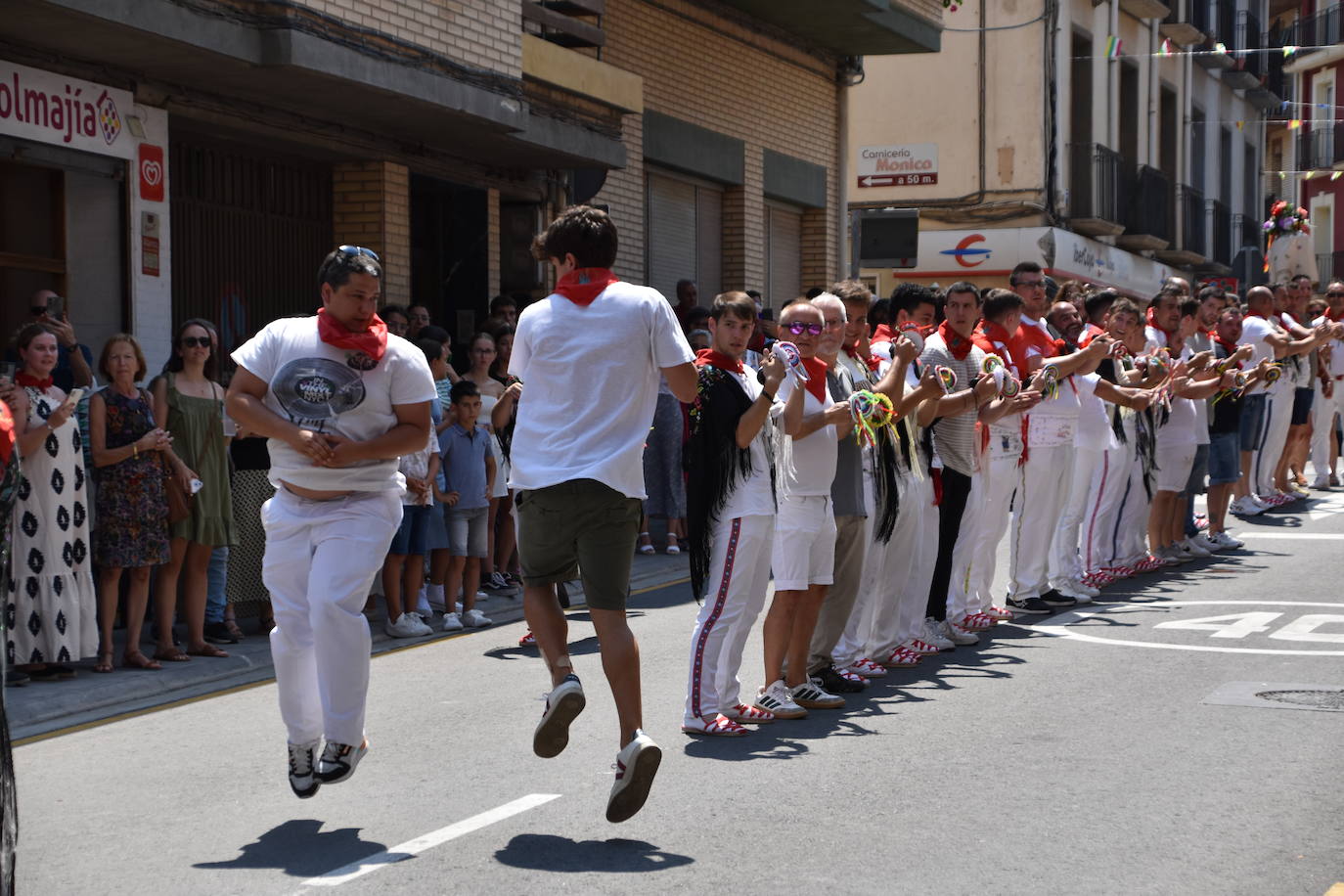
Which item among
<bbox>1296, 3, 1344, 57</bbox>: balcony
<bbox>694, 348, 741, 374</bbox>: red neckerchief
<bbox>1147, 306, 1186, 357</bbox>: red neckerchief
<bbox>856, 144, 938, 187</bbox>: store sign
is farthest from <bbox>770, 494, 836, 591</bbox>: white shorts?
<bbox>1296, 3, 1344, 57</bbox>: balcony

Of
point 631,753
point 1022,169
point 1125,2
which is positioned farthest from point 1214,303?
point 1125,2

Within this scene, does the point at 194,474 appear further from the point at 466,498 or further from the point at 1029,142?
the point at 1029,142

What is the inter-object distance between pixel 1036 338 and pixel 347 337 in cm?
624

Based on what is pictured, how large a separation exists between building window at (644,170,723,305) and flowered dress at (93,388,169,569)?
11.3 metres

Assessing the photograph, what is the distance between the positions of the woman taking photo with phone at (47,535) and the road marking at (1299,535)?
1047 centimetres

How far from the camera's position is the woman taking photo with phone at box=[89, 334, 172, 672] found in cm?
991

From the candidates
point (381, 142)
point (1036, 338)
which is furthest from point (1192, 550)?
point (381, 142)

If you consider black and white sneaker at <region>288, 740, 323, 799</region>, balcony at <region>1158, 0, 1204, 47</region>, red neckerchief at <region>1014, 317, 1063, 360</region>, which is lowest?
black and white sneaker at <region>288, 740, 323, 799</region>

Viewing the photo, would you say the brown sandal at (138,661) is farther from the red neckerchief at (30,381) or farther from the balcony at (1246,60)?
the balcony at (1246,60)

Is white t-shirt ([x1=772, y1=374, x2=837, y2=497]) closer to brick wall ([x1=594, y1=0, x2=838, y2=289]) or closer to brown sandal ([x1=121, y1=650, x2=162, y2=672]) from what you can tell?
brown sandal ([x1=121, y1=650, x2=162, y2=672])

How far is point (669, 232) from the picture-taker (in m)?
21.4

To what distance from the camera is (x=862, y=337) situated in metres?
9.25

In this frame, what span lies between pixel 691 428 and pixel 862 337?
182cm

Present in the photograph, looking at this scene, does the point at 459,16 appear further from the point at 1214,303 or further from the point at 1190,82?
the point at 1190,82
